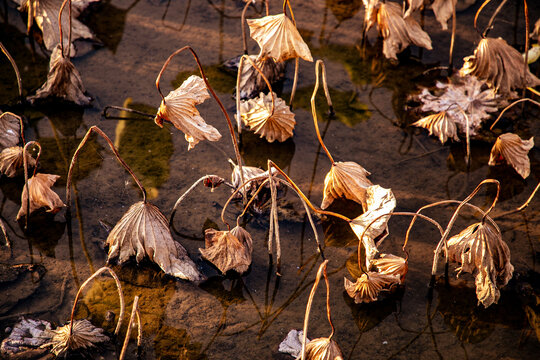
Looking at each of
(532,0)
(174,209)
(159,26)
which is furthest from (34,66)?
(532,0)

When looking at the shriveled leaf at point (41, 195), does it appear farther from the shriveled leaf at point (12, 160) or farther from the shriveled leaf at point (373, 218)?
the shriveled leaf at point (373, 218)

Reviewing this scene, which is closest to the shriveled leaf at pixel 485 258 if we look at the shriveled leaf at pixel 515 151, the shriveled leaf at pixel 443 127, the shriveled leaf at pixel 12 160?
the shriveled leaf at pixel 515 151

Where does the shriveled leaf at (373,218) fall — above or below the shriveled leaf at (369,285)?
above

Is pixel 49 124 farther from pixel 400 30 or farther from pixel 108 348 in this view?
pixel 400 30

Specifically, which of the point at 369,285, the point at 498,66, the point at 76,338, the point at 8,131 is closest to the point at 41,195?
the point at 8,131

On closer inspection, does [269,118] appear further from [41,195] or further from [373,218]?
[41,195]

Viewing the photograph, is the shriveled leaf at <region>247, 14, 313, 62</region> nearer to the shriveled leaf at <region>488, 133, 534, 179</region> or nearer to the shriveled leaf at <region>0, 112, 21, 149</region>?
the shriveled leaf at <region>488, 133, 534, 179</region>
